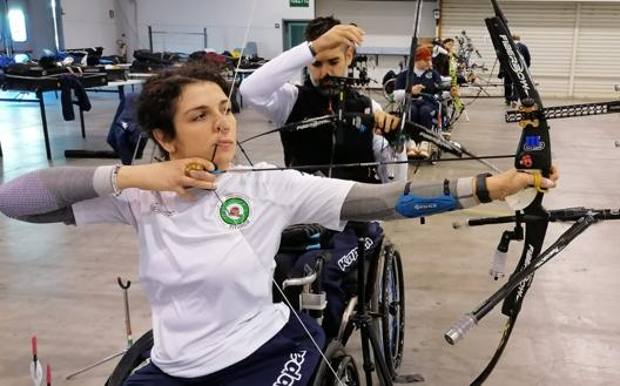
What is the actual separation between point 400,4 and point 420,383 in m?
11.1

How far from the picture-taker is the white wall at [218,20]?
1228cm

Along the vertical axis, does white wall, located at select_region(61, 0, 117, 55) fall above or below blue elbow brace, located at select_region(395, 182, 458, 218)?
above

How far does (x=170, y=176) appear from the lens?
105 centimetres

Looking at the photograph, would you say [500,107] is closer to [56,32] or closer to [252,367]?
[56,32]

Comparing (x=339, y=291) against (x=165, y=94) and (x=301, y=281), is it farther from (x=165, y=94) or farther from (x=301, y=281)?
(x=165, y=94)

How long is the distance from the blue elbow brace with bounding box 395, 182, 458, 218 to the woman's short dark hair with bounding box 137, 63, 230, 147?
16.2 inches

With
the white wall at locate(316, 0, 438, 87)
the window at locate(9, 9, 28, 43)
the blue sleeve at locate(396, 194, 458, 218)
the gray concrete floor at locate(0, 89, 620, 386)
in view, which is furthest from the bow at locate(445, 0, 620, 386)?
the window at locate(9, 9, 28, 43)

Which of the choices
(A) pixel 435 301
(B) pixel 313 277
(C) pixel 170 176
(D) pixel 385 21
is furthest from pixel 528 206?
(D) pixel 385 21

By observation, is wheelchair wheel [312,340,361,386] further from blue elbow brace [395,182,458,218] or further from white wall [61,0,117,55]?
white wall [61,0,117,55]

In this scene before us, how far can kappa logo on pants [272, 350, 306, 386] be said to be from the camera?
3.57 ft

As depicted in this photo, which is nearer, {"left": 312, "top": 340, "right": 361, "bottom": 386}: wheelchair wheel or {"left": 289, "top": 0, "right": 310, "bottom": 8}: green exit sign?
{"left": 312, "top": 340, "right": 361, "bottom": 386}: wheelchair wheel

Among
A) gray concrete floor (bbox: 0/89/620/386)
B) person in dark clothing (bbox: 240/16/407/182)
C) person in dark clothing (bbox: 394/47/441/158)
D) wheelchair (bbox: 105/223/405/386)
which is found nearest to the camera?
wheelchair (bbox: 105/223/405/386)

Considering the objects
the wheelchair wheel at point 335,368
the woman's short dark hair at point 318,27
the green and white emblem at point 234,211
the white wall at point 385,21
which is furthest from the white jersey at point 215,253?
the white wall at point 385,21

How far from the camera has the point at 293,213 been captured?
46.2 inches
